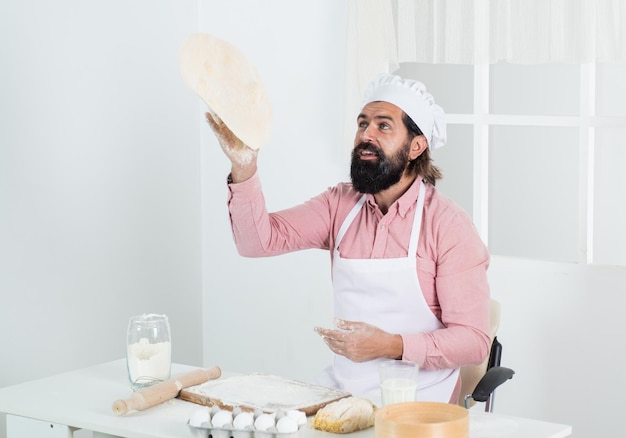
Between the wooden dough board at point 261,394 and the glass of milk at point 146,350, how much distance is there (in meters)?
0.11

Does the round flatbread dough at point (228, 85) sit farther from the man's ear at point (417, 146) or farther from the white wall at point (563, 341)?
the white wall at point (563, 341)

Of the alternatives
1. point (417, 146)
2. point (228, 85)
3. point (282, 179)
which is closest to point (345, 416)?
point (228, 85)

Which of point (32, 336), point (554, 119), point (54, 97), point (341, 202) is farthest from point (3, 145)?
point (554, 119)

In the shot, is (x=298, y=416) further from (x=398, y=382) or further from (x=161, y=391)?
(x=161, y=391)

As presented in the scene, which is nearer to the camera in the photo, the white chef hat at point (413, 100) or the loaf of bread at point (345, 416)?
the loaf of bread at point (345, 416)

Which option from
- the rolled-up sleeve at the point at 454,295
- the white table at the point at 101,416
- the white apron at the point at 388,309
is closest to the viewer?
the white table at the point at 101,416

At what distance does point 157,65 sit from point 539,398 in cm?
201

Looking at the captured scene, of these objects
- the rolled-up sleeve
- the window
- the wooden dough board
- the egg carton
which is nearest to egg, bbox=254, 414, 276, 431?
the egg carton

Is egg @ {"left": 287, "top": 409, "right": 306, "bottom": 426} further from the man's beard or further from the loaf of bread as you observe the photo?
the man's beard

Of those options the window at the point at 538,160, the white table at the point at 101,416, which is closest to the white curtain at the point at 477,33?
the window at the point at 538,160

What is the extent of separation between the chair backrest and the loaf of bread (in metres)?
0.79

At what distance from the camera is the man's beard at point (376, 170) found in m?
2.98

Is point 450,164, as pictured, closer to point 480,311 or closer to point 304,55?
point 304,55

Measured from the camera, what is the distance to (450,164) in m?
5.32
